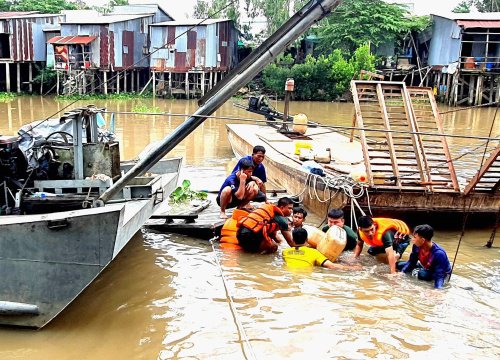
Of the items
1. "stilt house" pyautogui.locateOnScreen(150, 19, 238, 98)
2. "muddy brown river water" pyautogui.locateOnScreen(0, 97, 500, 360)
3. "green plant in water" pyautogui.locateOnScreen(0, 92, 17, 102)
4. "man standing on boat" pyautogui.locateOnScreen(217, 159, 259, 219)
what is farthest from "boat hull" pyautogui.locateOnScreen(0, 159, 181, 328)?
"green plant in water" pyautogui.locateOnScreen(0, 92, 17, 102)

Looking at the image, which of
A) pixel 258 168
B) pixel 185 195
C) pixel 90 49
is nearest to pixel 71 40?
pixel 90 49

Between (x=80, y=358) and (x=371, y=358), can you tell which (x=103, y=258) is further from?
(x=371, y=358)

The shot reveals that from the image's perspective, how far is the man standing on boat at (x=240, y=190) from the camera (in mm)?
7066

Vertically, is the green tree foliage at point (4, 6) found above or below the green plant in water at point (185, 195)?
above

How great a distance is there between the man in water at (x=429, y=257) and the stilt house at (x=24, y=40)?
31.9m

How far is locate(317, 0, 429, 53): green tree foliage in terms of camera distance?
33.2 m

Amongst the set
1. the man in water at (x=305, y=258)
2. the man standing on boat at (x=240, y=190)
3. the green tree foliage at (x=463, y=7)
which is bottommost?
the man in water at (x=305, y=258)

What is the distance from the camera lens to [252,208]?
725 cm

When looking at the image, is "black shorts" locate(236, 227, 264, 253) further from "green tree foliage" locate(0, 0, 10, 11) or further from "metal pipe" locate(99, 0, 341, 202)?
"green tree foliage" locate(0, 0, 10, 11)

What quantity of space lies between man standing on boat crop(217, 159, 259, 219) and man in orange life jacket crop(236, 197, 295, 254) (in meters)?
0.70

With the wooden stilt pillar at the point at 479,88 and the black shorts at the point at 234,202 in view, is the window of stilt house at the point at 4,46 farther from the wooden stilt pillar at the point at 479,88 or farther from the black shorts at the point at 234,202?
the black shorts at the point at 234,202

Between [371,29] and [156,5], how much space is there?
14.4m

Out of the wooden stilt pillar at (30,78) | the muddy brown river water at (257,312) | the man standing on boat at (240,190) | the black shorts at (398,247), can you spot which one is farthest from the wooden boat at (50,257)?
the wooden stilt pillar at (30,78)

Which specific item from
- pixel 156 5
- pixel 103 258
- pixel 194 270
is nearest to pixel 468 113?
pixel 156 5
